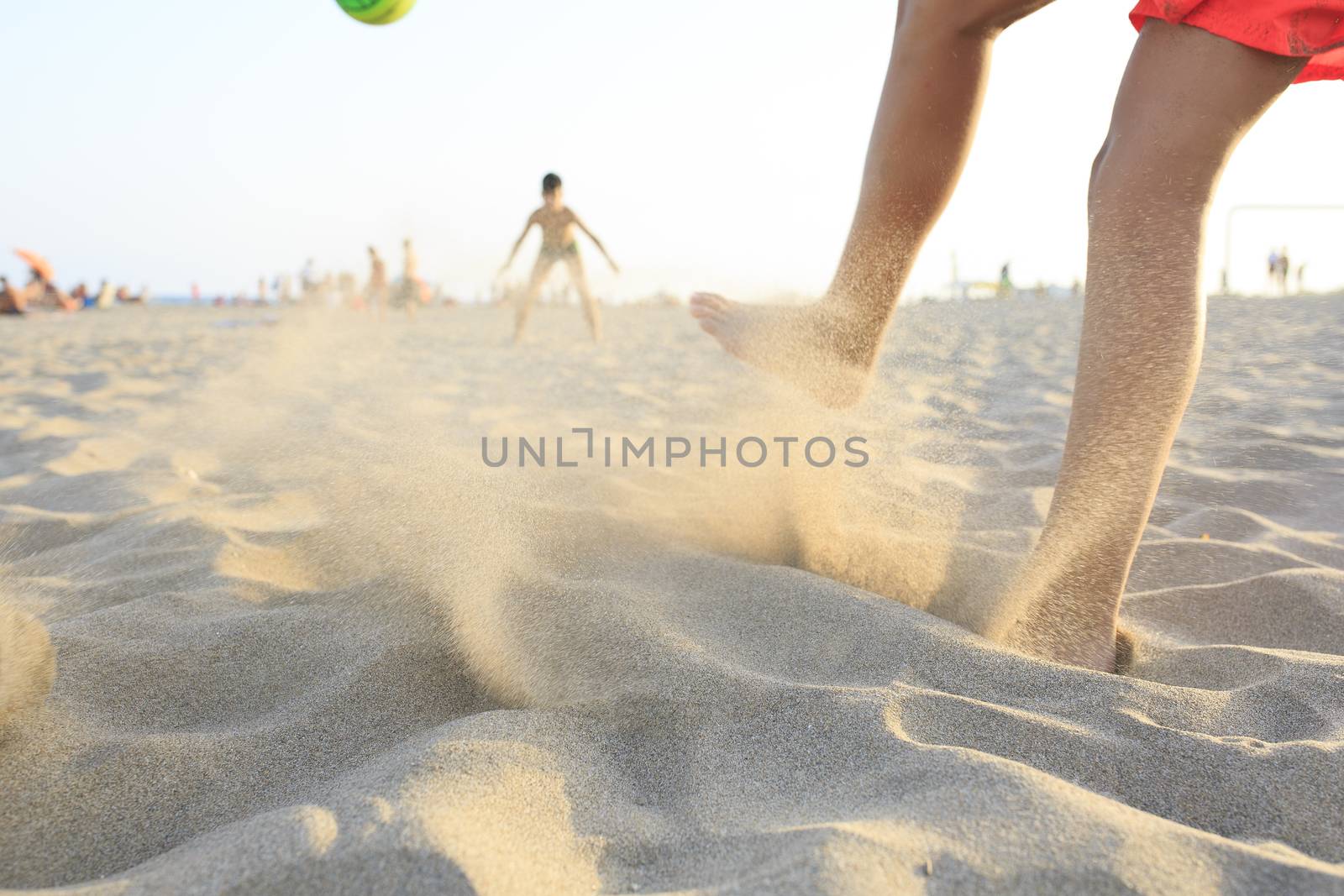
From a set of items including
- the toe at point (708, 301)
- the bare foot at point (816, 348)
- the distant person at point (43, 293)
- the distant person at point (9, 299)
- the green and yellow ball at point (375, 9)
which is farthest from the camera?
the distant person at point (43, 293)

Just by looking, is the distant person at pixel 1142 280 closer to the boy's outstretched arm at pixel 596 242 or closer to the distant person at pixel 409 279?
the boy's outstretched arm at pixel 596 242

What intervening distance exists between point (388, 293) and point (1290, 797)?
15.4 metres

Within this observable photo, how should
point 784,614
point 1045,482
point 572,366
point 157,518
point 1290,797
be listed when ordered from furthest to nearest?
point 572,366 < point 1045,482 < point 157,518 < point 784,614 < point 1290,797

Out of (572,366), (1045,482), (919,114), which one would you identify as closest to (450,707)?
(919,114)

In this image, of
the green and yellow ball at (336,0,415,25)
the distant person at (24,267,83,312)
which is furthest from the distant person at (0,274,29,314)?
the green and yellow ball at (336,0,415,25)

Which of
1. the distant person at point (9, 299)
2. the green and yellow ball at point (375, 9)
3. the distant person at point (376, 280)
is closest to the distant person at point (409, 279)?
the distant person at point (376, 280)

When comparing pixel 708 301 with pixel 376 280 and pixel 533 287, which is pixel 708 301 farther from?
pixel 376 280

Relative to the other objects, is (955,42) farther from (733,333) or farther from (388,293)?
(388,293)

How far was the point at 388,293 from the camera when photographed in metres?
14.7

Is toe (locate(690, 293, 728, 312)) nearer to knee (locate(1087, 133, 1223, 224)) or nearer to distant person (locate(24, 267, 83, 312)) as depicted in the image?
knee (locate(1087, 133, 1223, 224))

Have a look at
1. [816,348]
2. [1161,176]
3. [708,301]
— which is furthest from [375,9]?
[1161,176]

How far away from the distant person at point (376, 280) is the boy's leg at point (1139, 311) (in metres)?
13.5

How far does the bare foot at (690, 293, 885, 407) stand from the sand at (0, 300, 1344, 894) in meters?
0.14

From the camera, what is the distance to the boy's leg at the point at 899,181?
1283mm
